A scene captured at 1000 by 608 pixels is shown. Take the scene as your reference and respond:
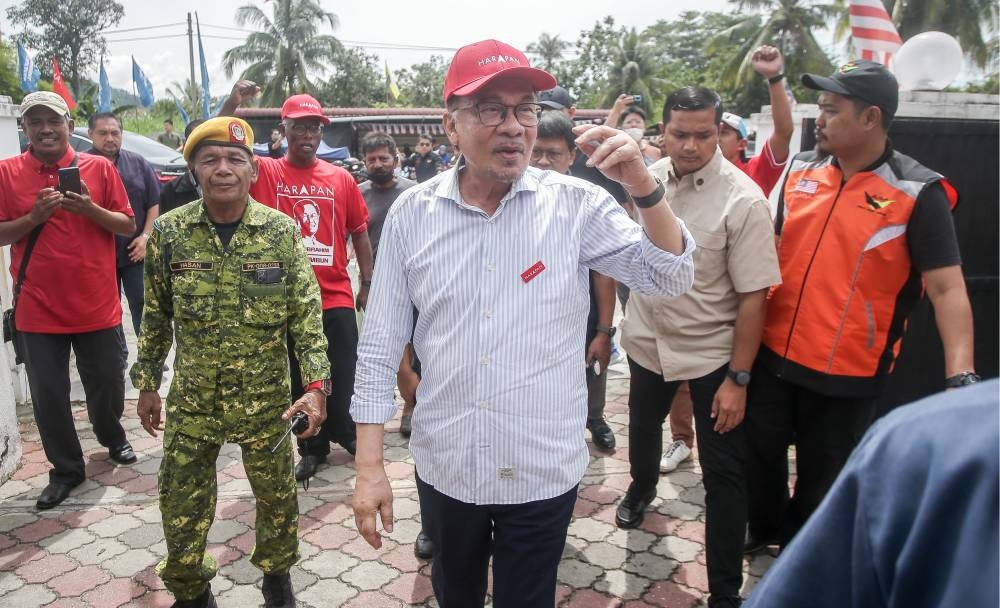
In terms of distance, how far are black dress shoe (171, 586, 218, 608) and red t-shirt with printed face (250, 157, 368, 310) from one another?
5.51 feet

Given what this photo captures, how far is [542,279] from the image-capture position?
203 centimetres

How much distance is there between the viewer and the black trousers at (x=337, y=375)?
4266 millimetres

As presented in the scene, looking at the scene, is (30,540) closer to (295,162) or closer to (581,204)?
(295,162)

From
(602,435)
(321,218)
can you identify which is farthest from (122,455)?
(602,435)

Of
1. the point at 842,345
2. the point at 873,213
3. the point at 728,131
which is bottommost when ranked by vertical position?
the point at 842,345

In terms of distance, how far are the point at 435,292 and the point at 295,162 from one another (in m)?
2.44

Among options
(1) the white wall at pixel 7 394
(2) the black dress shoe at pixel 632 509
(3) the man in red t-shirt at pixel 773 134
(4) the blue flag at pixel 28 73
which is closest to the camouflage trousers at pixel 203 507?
(2) the black dress shoe at pixel 632 509

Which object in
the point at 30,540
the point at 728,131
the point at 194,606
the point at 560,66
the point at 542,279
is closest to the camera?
the point at 542,279

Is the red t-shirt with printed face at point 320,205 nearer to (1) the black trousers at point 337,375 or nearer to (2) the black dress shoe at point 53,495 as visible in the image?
(1) the black trousers at point 337,375

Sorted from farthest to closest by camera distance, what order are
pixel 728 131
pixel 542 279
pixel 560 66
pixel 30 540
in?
pixel 560 66
pixel 728 131
pixel 30 540
pixel 542 279

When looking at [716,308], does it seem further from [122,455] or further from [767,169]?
[122,455]

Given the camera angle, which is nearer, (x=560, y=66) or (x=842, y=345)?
(x=842, y=345)

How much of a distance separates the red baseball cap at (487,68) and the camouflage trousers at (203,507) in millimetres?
1669

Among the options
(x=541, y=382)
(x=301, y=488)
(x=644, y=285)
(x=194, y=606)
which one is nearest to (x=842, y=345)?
(x=644, y=285)
